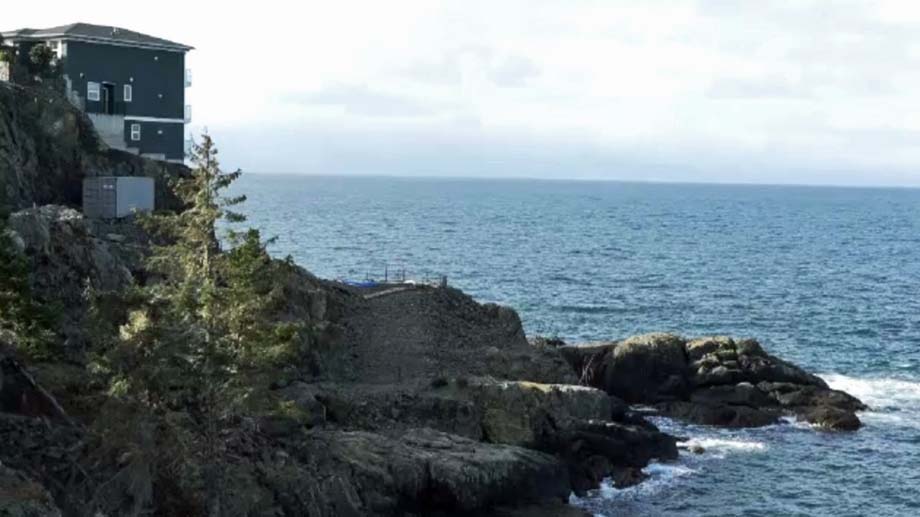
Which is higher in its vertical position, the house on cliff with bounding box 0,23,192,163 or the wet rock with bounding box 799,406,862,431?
the house on cliff with bounding box 0,23,192,163

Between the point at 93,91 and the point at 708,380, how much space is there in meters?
45.7

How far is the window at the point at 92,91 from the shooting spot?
7931 centimetres

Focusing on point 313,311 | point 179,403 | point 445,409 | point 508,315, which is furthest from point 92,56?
point 179,403

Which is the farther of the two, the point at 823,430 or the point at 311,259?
the point at 311,259

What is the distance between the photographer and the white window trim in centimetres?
7931

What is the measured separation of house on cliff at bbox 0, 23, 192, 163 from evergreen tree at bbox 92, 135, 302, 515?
3492 cm

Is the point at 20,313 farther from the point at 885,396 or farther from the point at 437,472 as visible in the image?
the point at 885,396

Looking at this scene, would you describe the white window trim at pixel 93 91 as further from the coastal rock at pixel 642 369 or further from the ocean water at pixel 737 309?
the coastal rock at pixel 642 369

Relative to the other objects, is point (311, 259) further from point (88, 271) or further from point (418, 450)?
point (418, 450)

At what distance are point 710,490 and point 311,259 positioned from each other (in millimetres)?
88576

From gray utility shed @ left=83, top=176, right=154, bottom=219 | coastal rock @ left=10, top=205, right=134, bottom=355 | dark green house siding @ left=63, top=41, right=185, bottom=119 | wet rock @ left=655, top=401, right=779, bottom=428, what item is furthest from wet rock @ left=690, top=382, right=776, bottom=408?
dark green house siding @ left=63, top=41, right=185, bottom=119

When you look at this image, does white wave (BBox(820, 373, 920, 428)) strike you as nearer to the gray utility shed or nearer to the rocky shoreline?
the rocky shoreline

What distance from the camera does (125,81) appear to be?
81312 millimetres

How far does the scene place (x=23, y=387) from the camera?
115ft
